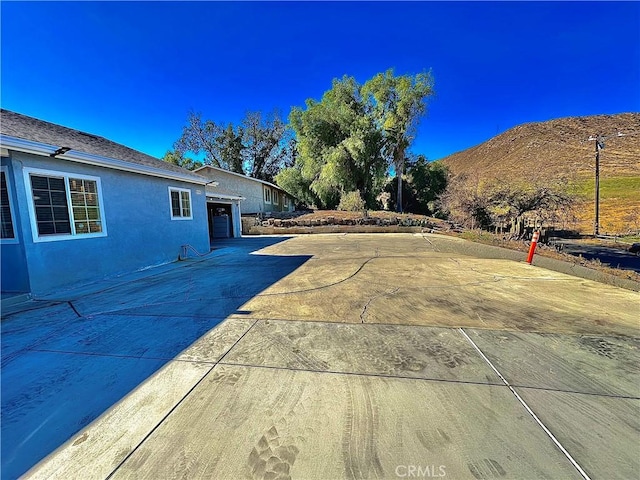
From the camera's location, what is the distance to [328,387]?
2.38 m

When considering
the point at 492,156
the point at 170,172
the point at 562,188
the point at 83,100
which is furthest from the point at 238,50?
the point at 492,156

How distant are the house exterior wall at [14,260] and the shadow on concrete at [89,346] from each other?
2.63ft

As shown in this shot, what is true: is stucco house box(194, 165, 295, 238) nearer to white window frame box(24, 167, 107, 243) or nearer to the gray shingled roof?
the gray shingled roof

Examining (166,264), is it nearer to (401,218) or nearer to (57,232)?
(57,232)

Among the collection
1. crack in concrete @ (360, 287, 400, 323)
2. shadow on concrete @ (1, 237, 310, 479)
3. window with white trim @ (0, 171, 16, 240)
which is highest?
window with white trim @ (0, 171, 16, 240)

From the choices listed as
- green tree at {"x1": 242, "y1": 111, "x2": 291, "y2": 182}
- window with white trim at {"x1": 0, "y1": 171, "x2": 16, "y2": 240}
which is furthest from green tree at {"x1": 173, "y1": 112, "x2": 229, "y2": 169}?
window with white trim at {"x1": 0, "y1": 171, "x2": 16, "y2": 240}

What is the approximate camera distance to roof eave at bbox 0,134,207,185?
468cm

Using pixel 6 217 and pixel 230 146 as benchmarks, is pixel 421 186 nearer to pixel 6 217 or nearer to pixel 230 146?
pixel 230 146

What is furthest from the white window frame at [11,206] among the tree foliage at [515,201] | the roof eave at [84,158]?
the tree foliage at [515,201]

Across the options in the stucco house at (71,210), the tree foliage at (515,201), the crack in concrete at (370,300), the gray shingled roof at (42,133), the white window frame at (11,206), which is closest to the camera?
the crack in concrete at (370,300)

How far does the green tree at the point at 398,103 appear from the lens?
2117 cm
